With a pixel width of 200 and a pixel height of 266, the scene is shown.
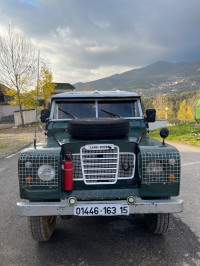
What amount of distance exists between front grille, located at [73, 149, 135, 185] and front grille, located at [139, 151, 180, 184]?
0.29 metres

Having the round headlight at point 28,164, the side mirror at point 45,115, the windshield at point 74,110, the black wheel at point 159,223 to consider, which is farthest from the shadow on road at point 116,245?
the side mirror at point 45,115

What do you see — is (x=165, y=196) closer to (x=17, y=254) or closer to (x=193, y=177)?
(x=17, y=254)

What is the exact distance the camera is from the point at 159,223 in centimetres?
302

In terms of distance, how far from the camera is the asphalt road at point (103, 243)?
269cm

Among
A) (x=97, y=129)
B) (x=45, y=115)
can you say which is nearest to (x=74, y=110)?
(x=45, y=115)

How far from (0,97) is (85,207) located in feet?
118

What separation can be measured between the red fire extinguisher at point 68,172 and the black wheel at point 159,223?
51.9 inches

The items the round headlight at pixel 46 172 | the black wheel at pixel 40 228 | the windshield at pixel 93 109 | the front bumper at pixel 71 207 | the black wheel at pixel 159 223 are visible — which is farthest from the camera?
the windshield at pixel 93 109

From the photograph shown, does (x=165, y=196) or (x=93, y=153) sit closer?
(x=165, y=196)

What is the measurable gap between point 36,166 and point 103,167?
883 mm

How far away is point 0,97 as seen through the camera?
34.2 meters

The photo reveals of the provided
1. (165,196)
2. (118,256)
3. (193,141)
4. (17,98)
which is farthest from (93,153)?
(17,98)

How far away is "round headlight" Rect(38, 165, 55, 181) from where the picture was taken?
2.65 meters

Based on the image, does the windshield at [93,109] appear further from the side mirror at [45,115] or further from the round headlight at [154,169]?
the round headlight at [154,169]
